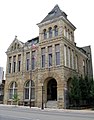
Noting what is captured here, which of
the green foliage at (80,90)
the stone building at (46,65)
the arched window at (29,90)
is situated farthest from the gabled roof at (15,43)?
the green foliage at (80,90)

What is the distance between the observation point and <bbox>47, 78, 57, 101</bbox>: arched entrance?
3566cm

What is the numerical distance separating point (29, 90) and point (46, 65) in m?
6.31

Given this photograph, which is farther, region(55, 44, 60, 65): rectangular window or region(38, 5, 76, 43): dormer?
region(38, 5, 76, 43): dormer

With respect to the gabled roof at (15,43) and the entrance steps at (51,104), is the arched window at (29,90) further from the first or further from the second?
the gabled roof at (15,43)

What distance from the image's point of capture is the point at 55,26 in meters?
35.4

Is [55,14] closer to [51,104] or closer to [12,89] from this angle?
[51,104]

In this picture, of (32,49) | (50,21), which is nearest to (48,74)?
(32,49)

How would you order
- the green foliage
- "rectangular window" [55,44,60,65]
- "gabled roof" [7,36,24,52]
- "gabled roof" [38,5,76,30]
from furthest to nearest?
"gabled roof" [7,36,24,52]
"gabled roof" [38,5,76,30]
"rectangular window" [55,44,60,65]
the green foliage

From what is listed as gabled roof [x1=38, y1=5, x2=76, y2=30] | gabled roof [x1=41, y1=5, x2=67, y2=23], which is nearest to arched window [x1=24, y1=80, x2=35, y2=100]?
gabled roof [x1=38, y1=5, x2=76, y2=30]

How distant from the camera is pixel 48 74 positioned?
33.7 meters

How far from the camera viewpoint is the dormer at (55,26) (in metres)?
34.5

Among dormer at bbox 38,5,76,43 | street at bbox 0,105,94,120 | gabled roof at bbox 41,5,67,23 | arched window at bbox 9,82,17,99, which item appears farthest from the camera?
arched window at bbox 9,82,17,99

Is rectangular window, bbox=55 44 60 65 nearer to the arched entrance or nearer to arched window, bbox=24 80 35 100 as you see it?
the arched entrance

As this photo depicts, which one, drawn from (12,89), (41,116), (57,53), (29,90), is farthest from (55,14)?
(41,116)
